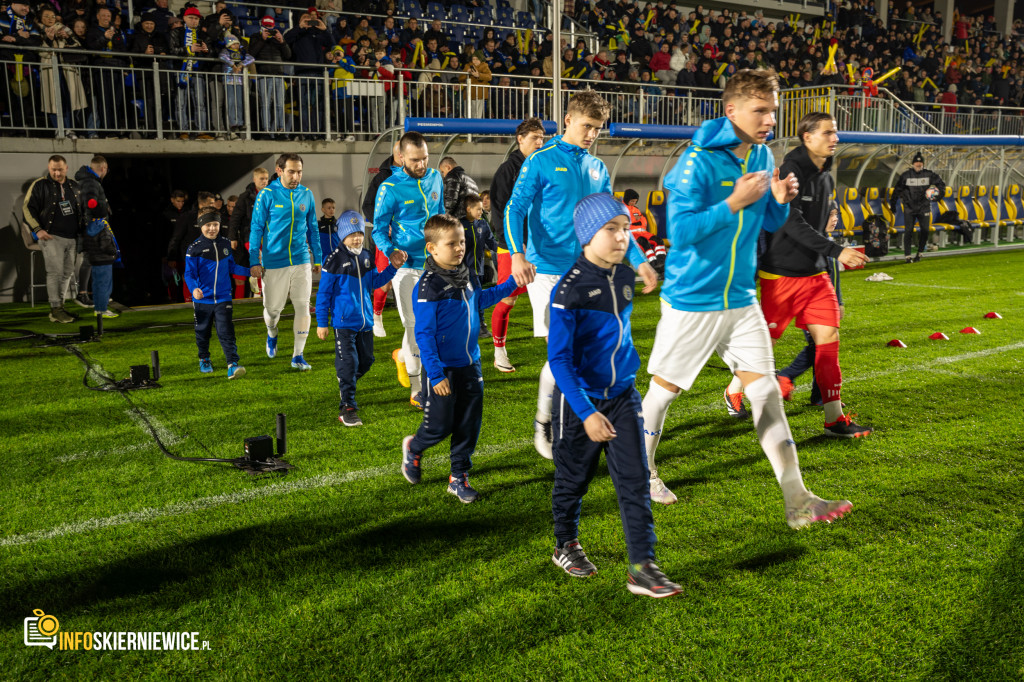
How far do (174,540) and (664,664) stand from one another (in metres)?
2.43

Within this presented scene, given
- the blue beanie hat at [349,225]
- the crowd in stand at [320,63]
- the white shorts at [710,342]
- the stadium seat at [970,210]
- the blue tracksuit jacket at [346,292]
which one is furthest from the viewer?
the stadium seat at [970,210]

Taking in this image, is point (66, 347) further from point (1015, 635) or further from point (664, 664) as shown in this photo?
point (1015, 635)

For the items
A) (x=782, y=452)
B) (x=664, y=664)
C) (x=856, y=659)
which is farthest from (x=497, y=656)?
(x=782, y=452)

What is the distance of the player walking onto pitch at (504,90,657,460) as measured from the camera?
4.92m

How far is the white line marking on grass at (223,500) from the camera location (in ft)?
13.5

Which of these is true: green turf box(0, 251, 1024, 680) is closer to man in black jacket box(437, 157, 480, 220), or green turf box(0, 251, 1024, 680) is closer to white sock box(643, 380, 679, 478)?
white sock box(643, 380, 679, 478)

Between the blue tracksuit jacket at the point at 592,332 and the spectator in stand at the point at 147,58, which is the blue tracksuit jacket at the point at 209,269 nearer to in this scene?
the blue tracksuit jacket at the point at 592,332

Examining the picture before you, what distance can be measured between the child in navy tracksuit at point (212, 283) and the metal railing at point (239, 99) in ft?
21.9

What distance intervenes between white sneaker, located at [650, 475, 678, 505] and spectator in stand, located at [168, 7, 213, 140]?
1170cm

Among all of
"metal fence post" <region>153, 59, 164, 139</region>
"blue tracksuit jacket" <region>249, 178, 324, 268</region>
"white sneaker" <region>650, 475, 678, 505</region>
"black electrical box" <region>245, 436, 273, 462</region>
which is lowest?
"white sneaker" <region>650, 475, 678, 505</region>

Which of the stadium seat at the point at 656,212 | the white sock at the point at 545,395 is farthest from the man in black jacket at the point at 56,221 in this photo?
the stadium seat at the point at 656,212

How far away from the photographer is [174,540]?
13.1ft

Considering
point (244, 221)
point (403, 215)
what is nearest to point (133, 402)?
point (403, 215)

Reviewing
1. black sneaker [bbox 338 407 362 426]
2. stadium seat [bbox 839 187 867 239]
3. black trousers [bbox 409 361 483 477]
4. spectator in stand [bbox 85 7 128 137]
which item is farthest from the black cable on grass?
stadium seat [bbox 839 187 867 239]
